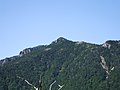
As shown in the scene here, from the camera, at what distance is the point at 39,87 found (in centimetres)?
973

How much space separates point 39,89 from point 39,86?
0.11 meters

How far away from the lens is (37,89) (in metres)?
9.56

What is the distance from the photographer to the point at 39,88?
9.71 meters

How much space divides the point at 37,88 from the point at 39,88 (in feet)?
0.36

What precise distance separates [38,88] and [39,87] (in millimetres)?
58

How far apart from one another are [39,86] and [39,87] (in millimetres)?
31

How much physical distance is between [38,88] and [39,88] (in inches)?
2.6

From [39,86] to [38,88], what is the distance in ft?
0.25

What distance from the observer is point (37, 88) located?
9.62m

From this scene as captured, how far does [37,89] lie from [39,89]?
0.40ft

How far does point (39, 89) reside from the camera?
381 inches

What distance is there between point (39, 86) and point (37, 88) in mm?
143
